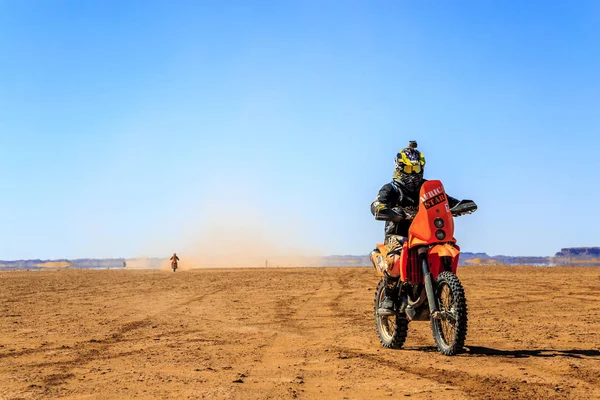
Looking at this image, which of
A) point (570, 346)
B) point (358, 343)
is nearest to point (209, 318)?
point (358, 343)

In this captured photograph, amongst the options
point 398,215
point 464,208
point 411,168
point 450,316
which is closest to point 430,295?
point 450,316

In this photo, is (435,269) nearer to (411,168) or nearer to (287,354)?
(411,168)

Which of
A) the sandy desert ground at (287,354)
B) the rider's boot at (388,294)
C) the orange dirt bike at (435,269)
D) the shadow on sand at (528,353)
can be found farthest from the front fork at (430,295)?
the rider's boot at (388,294)

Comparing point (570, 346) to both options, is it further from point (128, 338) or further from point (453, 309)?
point (128, 338)

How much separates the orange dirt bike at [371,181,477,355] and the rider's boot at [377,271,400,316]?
29cm

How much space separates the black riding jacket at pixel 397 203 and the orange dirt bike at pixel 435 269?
0.29 meters

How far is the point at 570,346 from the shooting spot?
8.57 metres

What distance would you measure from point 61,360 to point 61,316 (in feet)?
21.5

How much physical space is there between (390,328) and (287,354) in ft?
5.96

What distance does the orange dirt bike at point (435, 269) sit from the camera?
7570 mm

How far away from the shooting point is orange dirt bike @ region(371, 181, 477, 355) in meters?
7.57

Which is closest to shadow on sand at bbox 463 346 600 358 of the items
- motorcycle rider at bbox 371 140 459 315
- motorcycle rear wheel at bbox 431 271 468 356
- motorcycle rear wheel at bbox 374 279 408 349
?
motorcycle rear wheel at bbox 431 271 468 356

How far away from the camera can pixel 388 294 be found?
9141mm

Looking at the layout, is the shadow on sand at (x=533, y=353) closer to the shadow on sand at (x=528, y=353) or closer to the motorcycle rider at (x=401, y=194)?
the shadow on sand at (x=528, y=353)
